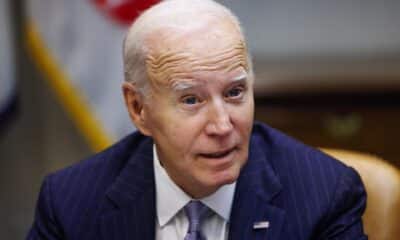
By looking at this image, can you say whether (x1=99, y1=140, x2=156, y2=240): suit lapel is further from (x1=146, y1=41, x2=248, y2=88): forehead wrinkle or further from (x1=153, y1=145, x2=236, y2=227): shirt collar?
(x1=146, y1=41, x2=248, y2=88): forehead wrinkle

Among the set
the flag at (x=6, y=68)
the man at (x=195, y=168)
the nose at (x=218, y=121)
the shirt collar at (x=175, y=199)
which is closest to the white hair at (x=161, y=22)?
the man at (x=195, y=168)

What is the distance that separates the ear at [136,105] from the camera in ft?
5.08

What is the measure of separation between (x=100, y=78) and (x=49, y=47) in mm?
263

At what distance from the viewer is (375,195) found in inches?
70.9

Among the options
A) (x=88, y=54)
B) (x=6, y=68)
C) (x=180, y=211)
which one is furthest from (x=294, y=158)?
(x=6, y=68)

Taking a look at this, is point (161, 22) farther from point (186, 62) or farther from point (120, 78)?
point (120, 78)

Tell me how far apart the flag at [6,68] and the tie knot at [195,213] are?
150 cm

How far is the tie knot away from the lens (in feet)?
5.32

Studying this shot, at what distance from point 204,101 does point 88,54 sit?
142cm

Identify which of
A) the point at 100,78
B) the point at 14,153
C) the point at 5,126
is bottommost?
the point at 14,153

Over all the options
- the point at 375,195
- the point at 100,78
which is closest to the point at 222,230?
the point at 375,195

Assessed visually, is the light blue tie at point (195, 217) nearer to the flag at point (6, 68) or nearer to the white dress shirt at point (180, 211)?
A: the white dress shirt at point (180, 211)

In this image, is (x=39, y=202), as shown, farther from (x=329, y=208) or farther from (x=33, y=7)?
(x=33, y=7)

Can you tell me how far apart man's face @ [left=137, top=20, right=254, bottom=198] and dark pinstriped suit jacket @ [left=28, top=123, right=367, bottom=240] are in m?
0.16
